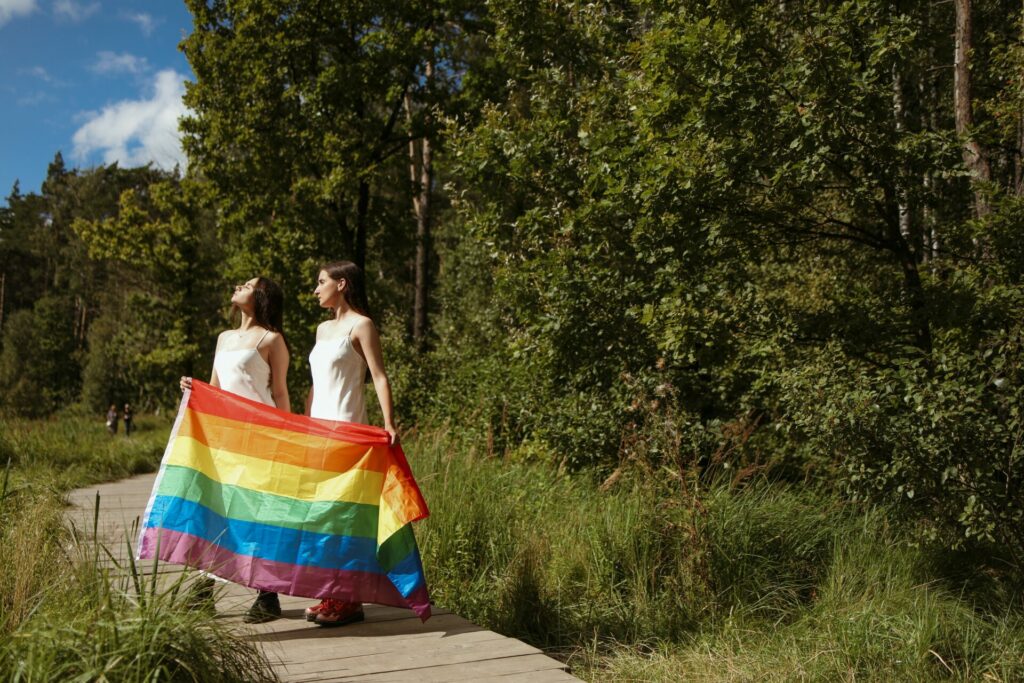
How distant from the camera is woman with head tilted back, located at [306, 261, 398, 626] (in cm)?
468

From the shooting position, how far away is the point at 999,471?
674 centimetres

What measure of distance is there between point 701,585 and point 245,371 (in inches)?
138

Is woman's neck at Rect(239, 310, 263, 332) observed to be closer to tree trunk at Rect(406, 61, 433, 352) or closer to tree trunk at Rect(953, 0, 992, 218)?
tree trunk at Rect(953, 0, 992, 218)

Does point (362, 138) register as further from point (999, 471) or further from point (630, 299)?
point (999, 471)

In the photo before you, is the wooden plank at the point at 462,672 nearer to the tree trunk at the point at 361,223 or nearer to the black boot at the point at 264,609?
the black boot at the point at 264,609

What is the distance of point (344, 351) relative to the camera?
15.4 feet

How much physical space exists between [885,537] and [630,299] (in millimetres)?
3071

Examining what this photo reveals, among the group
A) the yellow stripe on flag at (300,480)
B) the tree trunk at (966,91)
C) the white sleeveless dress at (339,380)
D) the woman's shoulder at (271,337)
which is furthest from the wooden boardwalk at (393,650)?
the tree trunk at (966,91)

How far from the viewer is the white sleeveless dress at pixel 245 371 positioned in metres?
4.86

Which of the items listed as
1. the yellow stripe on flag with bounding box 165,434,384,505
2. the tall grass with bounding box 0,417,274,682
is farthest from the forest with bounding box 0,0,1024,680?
the tall grass with bounding box 0,417,274,682

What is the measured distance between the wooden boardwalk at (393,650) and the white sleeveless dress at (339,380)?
3.49 feet

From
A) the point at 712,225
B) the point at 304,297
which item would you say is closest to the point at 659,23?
the point at 712,225

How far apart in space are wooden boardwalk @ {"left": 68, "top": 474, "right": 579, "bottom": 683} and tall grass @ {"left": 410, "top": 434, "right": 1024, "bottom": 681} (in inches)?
50.2

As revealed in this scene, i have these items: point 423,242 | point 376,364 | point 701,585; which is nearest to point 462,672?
point 376,364
